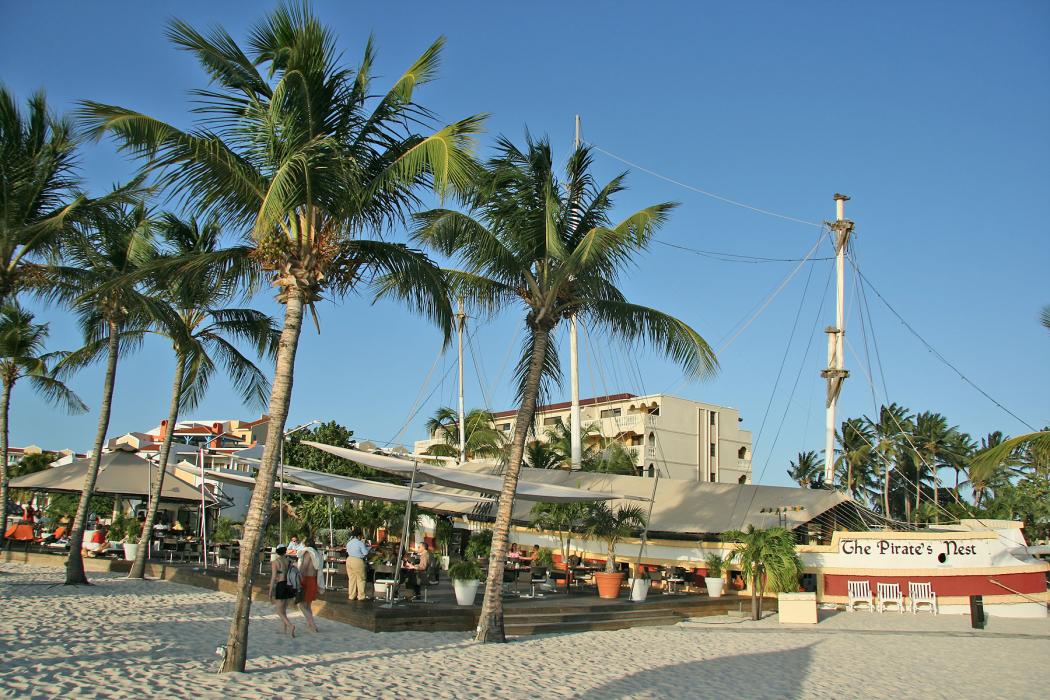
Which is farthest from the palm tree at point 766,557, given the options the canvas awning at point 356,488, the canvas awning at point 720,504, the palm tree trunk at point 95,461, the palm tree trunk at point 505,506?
the palm tree trunk at point 95,461

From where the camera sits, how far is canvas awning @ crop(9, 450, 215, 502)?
872 inches

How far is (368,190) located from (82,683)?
6760 mm

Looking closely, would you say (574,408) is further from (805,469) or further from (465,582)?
(805,469)

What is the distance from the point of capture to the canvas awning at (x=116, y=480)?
72.7 feet

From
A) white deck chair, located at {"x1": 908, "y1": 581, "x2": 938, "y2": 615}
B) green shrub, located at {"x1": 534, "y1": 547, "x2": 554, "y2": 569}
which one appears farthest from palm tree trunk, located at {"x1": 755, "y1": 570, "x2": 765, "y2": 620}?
green shrub, located at {"x1": 534, "y1": 547, "x2": 554, "y2": 569}

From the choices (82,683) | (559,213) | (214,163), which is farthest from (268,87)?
(82,683)

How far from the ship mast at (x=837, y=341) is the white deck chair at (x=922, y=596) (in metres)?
6.30

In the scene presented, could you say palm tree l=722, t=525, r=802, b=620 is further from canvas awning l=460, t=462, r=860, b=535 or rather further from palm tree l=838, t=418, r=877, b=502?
palm tree l=838, t=418, r=877, b=502

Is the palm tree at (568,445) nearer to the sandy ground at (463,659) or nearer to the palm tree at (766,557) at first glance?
the palm tree at (766,557)

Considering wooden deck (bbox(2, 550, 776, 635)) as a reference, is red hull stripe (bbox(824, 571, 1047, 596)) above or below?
above

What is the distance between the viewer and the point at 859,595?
20.5 meters

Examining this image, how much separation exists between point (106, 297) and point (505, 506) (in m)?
9.71

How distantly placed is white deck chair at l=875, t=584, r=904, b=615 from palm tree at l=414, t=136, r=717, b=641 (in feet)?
31.7

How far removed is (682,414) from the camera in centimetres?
6656
